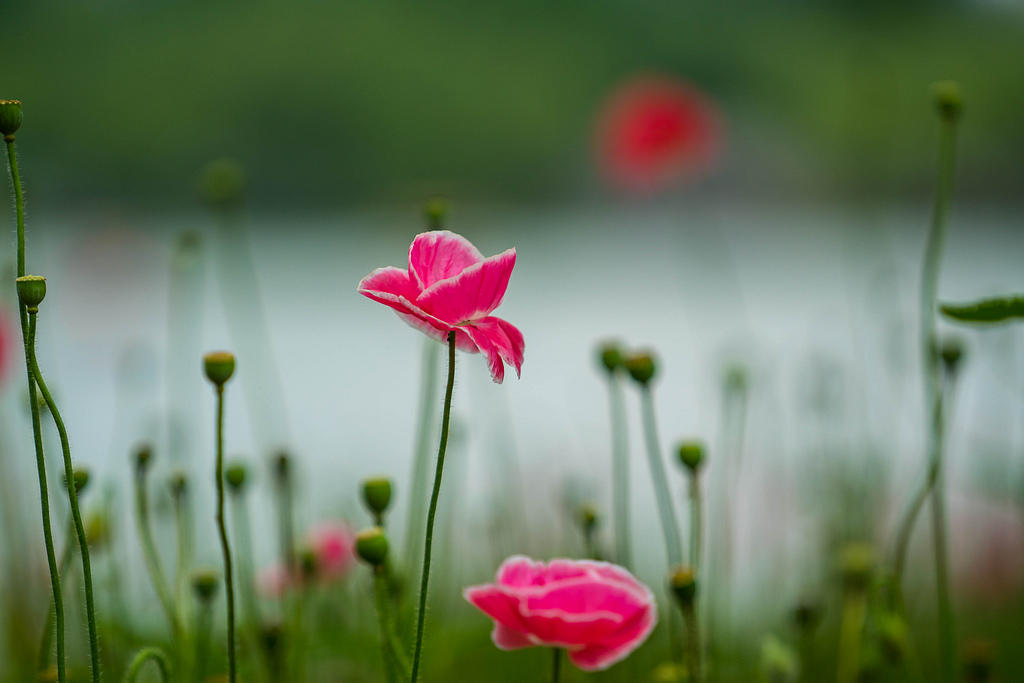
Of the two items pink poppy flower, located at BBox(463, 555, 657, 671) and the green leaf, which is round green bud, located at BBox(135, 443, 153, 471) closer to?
pink poppy flower, located at BBox(463, 555, 657, 671)

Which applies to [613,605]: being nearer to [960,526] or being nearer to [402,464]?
[960,526]

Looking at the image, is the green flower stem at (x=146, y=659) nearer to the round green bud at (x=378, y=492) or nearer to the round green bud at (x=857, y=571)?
the round green bud at (x=378, y=492)

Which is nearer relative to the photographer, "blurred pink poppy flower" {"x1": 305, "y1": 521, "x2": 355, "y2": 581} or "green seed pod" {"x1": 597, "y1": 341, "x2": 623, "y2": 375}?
"green seed pod" {"x1": 597, "y1": 341, "x2": 623, "y2": 375}

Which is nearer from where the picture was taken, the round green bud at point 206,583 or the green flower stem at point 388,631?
the green flower stem at point 388,631

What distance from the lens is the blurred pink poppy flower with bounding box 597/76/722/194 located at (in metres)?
1.58

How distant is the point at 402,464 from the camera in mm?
1789

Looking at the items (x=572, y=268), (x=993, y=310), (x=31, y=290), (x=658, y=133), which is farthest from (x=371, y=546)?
(x=572, y=268)

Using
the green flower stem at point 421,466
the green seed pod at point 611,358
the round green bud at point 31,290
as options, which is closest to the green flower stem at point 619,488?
the green seed pod at point 611,358

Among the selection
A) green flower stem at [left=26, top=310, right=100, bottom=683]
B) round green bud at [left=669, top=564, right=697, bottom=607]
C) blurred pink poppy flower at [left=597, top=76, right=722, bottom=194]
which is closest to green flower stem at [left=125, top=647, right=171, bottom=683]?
green flower stem at [left=26, top=310, right=100, bottom=683]

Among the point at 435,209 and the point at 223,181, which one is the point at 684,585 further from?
the point at 223,181

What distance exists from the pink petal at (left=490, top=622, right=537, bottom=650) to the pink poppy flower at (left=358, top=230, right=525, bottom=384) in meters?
0.11

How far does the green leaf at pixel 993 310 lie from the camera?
424 mm

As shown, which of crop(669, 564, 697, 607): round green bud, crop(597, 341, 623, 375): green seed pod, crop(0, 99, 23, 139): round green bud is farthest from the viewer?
crop(597, 341, 623, 375): green seed pod

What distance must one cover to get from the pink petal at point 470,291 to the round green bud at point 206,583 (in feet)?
0.76
